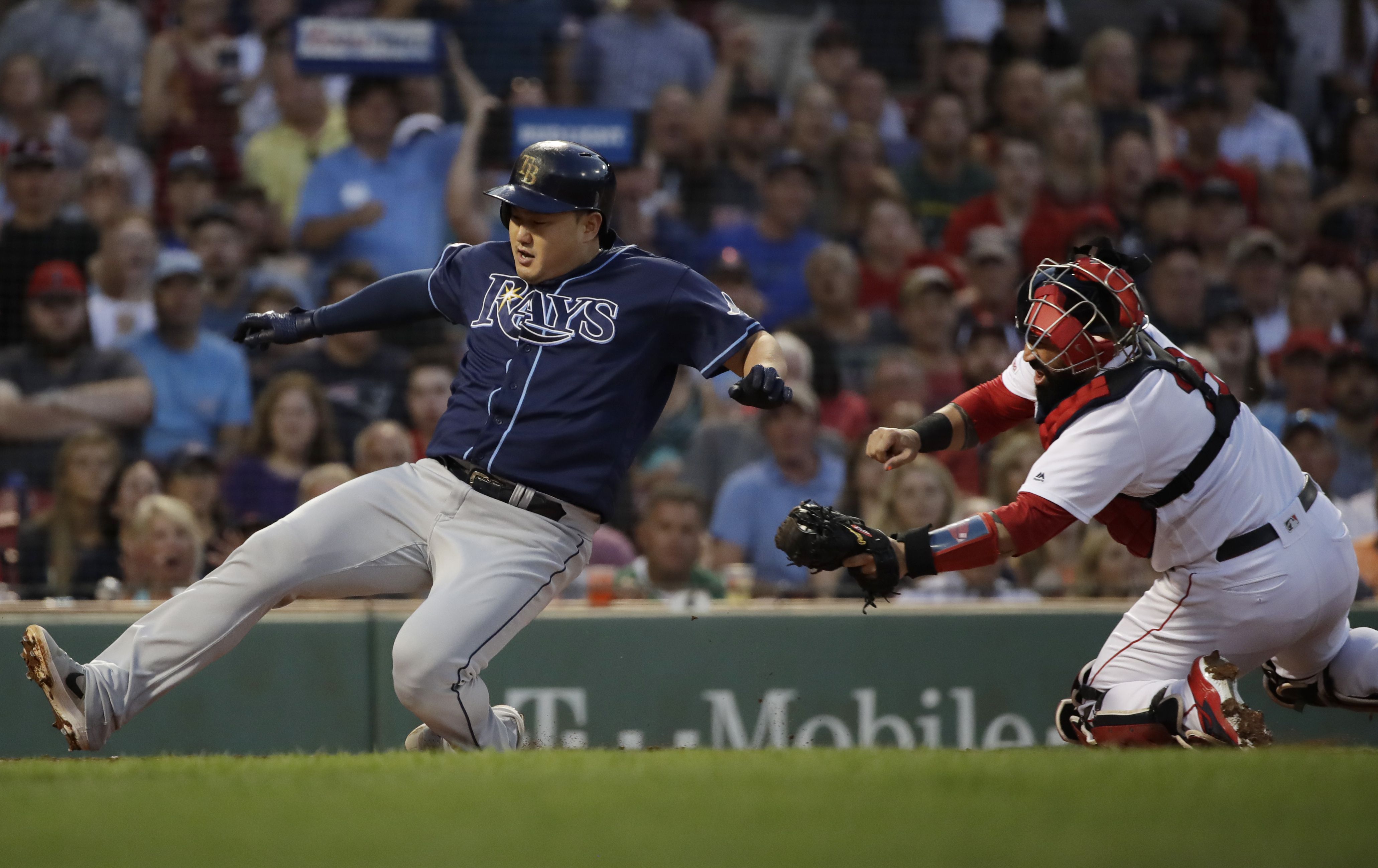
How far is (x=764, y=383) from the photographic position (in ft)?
13.5

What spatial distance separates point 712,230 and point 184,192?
3.21 m

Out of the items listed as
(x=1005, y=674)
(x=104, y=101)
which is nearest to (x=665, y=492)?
(x=1005, y=674)

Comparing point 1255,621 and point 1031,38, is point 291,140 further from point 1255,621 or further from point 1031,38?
point 1255,621

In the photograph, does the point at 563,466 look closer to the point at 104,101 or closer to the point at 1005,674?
the point at 1005,674

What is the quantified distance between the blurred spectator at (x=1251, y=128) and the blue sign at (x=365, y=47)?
18.3 feet

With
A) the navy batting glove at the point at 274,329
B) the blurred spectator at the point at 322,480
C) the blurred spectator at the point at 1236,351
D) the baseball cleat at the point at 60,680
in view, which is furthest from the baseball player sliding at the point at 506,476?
the blurred spectator at the point at 1236,351

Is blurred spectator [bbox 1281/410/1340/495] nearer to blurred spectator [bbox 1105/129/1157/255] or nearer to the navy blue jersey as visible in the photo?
blurred spectator [bbox 1105/129/1157/255]

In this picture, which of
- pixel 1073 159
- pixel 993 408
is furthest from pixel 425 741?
pixel 1073 159

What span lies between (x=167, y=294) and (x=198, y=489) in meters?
1.42

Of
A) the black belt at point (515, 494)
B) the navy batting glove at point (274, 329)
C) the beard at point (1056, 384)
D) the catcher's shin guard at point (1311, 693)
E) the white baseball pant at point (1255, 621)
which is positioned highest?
the beard at point (1056, 384)

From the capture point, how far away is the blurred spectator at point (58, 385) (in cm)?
802

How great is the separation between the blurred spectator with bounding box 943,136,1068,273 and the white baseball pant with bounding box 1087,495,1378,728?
5.54 meters

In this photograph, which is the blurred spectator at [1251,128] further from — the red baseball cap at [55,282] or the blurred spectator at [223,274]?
the red baseball cap at [55,282]

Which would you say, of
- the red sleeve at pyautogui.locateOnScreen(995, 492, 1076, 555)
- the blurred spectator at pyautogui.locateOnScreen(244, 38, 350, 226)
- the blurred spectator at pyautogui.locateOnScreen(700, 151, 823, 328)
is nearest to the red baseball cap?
the blurred spectator at pyautogui.locateOnScreen(244, 38, 350, 226)
